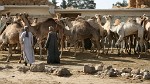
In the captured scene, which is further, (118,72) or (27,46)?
(27,46)

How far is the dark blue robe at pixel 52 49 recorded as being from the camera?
1502 cm

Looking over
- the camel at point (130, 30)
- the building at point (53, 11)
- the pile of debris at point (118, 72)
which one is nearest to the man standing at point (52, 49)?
the pile of debris at point (118, 72)

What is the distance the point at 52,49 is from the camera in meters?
15.2

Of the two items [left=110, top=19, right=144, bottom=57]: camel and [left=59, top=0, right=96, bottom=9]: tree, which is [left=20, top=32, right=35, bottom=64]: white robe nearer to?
[left=110, top=19, right=144, bottom=57]: camel

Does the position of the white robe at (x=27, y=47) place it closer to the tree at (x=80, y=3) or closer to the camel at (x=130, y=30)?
the camel at (x=130, y=30)

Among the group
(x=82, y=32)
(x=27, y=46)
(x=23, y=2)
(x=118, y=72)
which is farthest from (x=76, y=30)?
(x=23, y=2)

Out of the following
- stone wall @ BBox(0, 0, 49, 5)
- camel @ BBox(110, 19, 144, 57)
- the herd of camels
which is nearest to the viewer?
the herd of camels

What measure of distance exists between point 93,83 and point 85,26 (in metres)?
7.75

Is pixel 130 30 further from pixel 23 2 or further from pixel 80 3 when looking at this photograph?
pixel 80 3

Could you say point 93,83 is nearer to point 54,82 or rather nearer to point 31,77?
point 54,82

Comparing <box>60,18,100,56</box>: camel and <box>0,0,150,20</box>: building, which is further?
<box>0,0,150,20</box>: building

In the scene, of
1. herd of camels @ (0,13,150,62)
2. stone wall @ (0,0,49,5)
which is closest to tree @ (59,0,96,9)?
stone wall @ (0,0,49,5)

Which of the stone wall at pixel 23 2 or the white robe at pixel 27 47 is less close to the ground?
the stone wall at pixel 23 2

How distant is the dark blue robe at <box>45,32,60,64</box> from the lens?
591 inches
